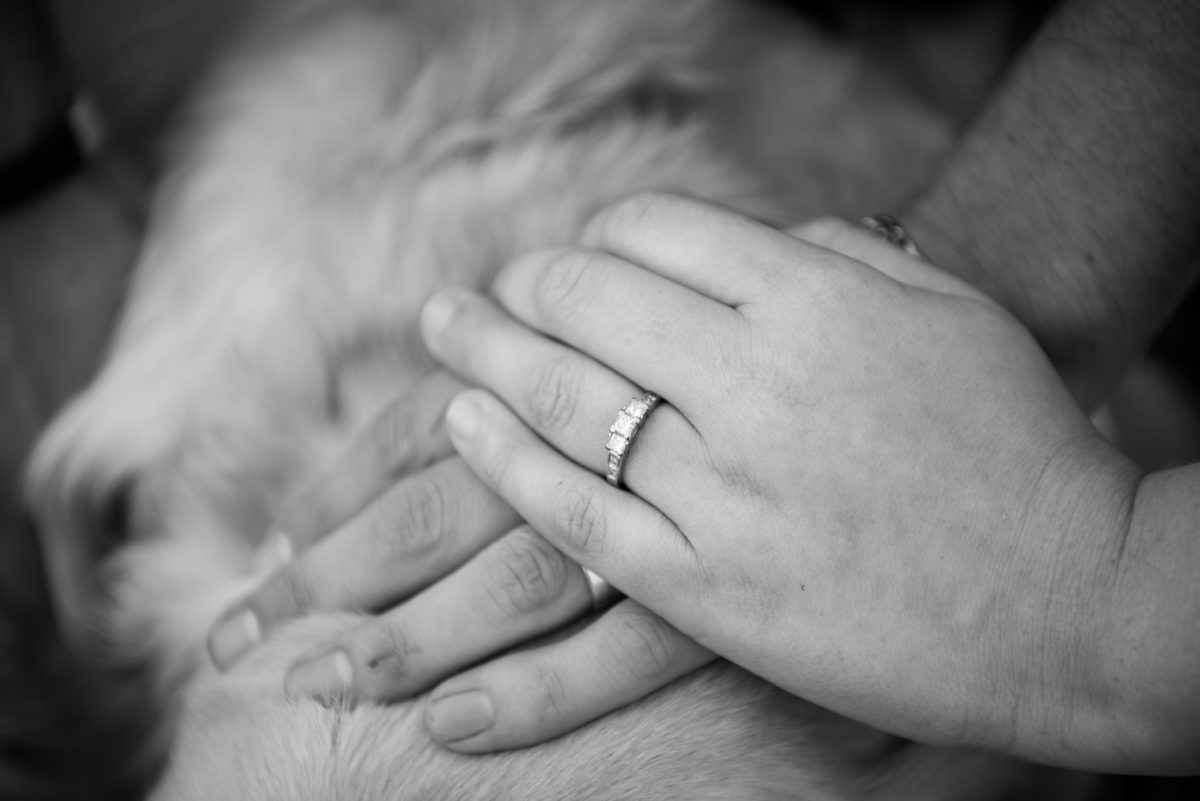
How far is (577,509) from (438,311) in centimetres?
25

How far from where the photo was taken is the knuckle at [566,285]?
2.52 feet

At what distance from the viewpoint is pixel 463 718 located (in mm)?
689

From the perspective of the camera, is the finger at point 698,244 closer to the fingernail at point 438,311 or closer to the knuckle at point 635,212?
the knuckle at point 635,212

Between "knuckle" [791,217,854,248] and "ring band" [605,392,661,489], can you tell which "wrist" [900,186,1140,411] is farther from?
"ring band" [605,392,661,489]

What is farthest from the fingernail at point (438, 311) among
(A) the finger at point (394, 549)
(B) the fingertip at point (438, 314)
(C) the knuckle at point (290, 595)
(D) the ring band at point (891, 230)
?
(D) the ring band at point (891, 230)

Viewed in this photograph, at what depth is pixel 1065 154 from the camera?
949 mm

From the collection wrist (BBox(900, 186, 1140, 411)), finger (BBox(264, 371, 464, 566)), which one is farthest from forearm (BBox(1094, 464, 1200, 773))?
finger (BBox(264, 371, 464, 566))

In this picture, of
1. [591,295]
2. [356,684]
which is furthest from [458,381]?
[356,684]

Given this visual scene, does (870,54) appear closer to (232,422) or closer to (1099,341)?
(1099,341)

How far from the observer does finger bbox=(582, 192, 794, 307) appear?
0.73m

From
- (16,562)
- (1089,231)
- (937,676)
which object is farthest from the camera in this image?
(16,562)

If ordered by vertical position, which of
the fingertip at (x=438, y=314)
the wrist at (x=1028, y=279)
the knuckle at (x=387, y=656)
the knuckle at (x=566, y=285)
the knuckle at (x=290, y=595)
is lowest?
Result: the knuckle at (x=290, y=595)

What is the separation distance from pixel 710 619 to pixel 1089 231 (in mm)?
578

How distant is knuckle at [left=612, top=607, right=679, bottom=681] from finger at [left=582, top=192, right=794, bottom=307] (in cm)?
26
